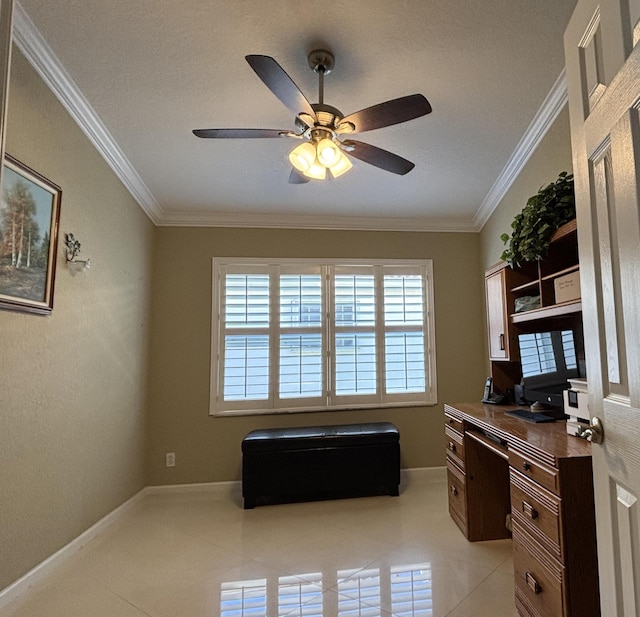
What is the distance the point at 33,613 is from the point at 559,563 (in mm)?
2439

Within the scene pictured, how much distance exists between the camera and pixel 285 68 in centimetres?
224

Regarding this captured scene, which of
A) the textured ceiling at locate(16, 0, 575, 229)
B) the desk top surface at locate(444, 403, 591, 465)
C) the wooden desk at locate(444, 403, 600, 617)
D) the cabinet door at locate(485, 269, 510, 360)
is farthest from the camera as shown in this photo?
the cabinet door at locate(485, 269, 510, 360)

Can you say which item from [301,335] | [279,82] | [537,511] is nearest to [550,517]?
[537,511]

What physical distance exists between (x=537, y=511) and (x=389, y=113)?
1.93 metres

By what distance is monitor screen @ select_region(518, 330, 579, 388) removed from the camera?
2.44 meters

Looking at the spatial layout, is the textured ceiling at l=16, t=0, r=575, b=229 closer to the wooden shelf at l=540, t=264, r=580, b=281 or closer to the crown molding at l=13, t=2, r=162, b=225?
the crown molding at l=13, t=2, r=162, b=225

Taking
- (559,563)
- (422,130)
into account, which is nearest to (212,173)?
(422,130)

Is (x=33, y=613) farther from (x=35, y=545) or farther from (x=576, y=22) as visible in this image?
(x=576, y=22)

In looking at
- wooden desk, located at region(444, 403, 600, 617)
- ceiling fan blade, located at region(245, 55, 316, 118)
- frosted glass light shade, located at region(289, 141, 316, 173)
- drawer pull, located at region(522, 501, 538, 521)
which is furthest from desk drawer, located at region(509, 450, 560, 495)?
ceiling fan blade, located at region(245, 55, 316, 118)

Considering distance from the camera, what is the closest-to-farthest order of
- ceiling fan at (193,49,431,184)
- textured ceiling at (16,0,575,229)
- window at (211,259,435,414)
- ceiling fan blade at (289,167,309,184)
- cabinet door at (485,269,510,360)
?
ceiling fan at (193,49,431,184) → textured ceiling at (16,0,575,229) → ceiling fan blade at (289,167,309,184) → cabinet door at (485,269,510,360) → window at (211,259,435,414)

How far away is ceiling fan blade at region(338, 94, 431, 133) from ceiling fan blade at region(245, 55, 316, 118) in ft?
0.72

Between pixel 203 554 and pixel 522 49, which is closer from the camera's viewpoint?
pixel 522 49

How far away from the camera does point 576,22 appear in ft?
4.24

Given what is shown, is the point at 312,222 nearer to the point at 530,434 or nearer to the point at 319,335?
the point at 319,335
